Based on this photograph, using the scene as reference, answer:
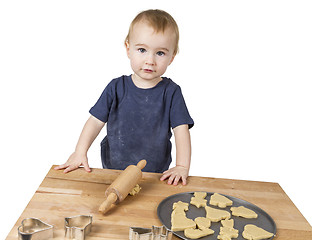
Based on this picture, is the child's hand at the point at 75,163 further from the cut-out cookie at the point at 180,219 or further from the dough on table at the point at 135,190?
the cut-out cookie at the point at 180,219

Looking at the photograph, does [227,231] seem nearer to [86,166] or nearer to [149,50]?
[86,166]

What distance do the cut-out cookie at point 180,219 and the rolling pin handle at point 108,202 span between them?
0.91 feet

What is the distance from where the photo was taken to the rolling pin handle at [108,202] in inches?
71.0

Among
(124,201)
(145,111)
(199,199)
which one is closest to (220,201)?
(199,199)

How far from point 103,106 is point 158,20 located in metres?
0.64

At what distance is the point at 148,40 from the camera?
7.52ft

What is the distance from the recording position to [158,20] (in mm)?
2324

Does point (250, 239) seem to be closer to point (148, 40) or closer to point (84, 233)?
point (84, 233)

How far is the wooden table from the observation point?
69.8 inches

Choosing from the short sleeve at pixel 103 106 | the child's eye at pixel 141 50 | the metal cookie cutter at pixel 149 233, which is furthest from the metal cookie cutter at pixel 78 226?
the child's eye at pixel 141 50

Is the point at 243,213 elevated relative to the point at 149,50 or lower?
lower

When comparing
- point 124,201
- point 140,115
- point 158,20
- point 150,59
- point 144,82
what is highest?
point 158,20

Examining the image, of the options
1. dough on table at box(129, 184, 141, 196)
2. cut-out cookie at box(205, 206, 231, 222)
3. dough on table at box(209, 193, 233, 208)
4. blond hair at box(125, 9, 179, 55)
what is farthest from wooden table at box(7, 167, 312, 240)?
blond hair at box(125, 9, 179, 55)

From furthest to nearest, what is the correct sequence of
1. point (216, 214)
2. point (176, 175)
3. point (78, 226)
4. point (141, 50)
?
point (141, 50), point (176, 175), point (216, 214), point (78, 226)
